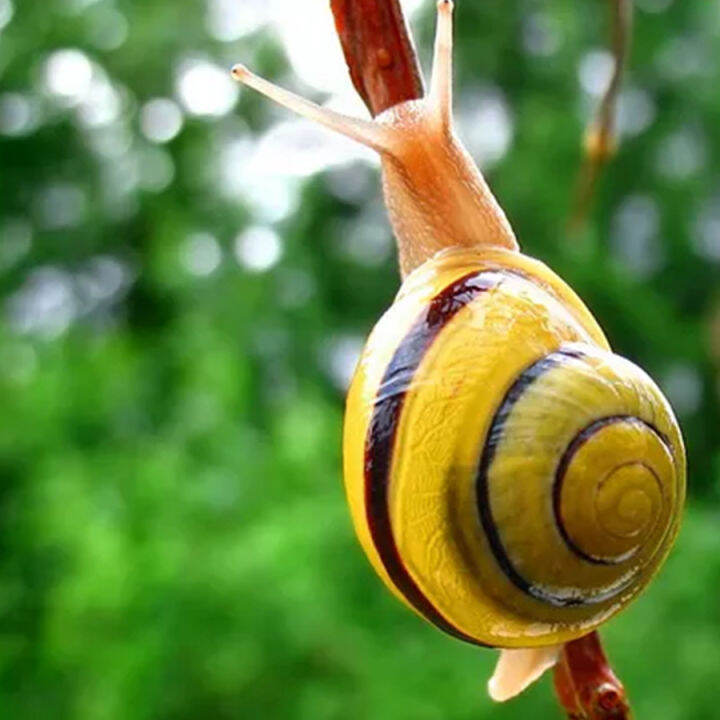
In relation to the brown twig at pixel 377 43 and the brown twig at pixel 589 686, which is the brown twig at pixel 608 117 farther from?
the brown twig at pixel 589 686

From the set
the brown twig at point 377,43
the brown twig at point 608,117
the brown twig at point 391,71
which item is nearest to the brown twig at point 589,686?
the brown twig at point 391,71

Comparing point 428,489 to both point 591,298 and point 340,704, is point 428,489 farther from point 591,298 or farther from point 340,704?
point 591,298

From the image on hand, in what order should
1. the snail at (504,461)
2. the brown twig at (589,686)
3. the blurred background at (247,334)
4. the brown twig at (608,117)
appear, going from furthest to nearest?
the blurred background at (247,334) < the brown twig at (608,117) < the snail at (504,461) < the brown twig at (589,686)

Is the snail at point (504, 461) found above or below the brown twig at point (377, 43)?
below

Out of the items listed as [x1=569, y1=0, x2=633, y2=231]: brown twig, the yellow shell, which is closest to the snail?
the yellow shell

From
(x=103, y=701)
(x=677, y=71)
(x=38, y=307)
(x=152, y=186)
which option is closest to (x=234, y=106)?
(x=152, y=186)

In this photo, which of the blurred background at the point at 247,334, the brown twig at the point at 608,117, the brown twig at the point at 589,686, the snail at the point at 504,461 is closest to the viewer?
the brown twig at the point at 589,686
